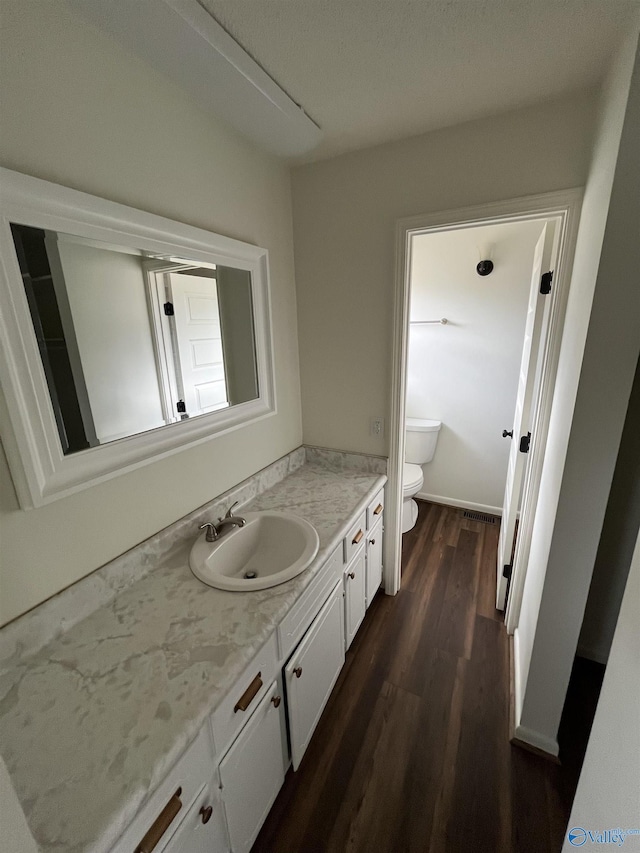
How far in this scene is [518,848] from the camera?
1.09m

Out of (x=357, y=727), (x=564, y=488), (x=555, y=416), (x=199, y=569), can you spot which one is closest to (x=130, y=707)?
(x=199, y=569)

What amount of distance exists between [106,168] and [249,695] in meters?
1.45

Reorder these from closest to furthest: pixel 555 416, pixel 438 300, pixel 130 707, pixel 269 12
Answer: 1. pixel 130 707
2. pixel 269 12
3. pixel 555 416
4. pixel 438 300

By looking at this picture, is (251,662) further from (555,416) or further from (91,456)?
(555,416)

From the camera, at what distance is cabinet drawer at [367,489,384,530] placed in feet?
5.64

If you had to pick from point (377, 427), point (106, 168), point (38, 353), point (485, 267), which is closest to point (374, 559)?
point (377, 427)

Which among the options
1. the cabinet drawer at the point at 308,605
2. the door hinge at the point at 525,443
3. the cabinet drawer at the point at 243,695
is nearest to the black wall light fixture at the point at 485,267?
the door hinge at the point at 525,443

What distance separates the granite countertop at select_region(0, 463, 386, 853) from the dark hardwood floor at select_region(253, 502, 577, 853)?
797 mm

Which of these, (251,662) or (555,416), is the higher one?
(555,416)

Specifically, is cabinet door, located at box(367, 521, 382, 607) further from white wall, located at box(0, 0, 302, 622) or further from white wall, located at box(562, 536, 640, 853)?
white wall, located at box(562, 536, 640, 853)

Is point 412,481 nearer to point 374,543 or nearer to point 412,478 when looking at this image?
point 412,478

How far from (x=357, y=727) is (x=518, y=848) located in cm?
58

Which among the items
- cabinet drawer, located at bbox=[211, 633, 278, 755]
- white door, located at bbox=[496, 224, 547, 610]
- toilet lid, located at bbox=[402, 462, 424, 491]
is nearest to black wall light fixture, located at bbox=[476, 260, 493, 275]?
white door, located at bbox=[496, 224, 547, 610]

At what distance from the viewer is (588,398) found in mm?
993
